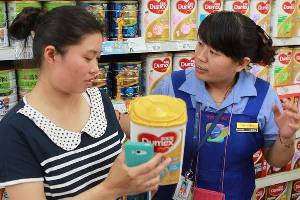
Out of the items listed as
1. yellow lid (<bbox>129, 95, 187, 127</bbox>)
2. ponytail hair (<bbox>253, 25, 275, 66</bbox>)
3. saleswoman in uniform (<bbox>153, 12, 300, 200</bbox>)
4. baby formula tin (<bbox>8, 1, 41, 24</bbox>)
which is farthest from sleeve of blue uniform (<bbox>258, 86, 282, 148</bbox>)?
baby formula tin (<bbox>8, 1, 41, 24</bbox>)

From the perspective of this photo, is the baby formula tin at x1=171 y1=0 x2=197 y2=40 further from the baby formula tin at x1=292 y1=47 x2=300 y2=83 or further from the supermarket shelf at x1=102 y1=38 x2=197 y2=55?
the baby formula tin at x1=292 y1=47 x2=300 y2=83

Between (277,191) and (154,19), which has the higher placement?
(154,19)

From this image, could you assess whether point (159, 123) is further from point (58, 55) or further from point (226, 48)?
point (226, 48)

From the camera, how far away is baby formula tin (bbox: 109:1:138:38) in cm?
179

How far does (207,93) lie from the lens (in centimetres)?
149

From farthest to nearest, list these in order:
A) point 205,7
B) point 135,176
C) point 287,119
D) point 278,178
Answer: point 278,178, point 205,7, point 287,119, point 135,176

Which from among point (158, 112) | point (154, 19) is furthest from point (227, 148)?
point (154, 19)

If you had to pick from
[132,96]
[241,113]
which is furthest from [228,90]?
[132,96]

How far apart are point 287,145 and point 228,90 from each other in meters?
0.30

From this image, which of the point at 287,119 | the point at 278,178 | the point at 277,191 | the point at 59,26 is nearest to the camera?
the point at 59,26

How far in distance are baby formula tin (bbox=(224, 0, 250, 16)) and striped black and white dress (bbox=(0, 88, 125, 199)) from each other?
1.12 meters

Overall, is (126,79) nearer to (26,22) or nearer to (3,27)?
(3,27)

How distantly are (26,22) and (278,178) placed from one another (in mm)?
2034

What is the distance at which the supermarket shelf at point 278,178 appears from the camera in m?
2.51
